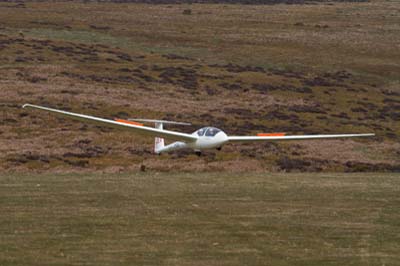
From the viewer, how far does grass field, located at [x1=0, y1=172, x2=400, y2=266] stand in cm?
1805

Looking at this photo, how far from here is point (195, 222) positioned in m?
22.2

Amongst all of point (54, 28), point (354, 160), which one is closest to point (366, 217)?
point (354, 160)

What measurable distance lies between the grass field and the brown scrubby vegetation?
53.8 ft

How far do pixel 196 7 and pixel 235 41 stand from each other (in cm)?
3915

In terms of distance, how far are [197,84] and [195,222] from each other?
56.5m

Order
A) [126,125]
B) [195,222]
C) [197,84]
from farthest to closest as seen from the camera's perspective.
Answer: [197,84] < [126,125] < [195,222]

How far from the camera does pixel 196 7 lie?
144 meters

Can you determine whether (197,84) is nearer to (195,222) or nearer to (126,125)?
(126,125)

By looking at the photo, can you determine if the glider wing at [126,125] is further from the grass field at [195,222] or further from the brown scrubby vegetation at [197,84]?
the brown scrubby vegetation at [197,84]

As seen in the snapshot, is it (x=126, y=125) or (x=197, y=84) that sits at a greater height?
(x=126, y=125)

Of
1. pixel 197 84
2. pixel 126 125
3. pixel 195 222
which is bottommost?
pixel 197 84

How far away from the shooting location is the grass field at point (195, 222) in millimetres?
18047

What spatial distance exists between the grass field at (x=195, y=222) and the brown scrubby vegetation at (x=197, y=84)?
16393mm

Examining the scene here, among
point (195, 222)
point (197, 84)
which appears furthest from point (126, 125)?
point (197, 84)
